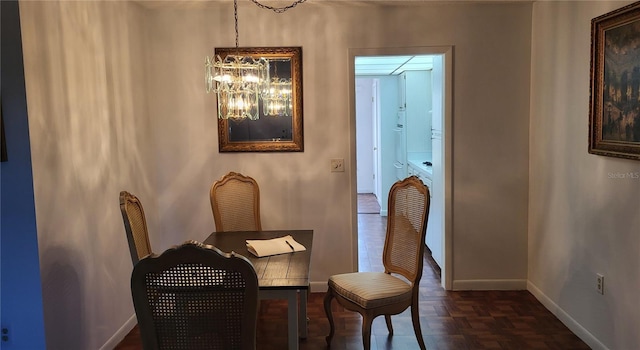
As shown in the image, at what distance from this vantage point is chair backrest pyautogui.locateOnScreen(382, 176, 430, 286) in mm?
2789

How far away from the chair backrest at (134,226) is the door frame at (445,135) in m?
1.75

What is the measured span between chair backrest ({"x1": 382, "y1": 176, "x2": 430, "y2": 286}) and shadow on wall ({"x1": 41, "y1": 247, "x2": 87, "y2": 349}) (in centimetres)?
180

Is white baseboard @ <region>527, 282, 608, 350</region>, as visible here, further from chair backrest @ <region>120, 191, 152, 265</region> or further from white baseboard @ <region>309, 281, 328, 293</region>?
chair backrest @ <region>120, 191, 152, 265</region>

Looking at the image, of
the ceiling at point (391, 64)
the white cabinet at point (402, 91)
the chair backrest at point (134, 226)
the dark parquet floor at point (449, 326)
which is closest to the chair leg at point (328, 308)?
the dark parquet floor at point (449, 326)

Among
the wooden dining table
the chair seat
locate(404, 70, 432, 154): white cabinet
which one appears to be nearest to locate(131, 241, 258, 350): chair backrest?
the wooden dining table

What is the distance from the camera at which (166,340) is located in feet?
5.83

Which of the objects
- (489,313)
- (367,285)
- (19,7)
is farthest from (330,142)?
(19,7)

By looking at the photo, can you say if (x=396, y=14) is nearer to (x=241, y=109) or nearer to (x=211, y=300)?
(x=241, y=109)

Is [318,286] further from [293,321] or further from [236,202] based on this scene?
[293,321]

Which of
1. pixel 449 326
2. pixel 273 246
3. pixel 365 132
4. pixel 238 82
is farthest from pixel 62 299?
pixel 365 132

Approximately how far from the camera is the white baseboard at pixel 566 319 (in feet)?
9.53

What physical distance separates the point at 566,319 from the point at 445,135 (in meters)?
1.53

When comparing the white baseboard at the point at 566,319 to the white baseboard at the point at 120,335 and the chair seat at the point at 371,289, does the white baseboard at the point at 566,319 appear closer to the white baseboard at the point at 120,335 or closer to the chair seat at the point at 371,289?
the chair seat at the point at 371,289

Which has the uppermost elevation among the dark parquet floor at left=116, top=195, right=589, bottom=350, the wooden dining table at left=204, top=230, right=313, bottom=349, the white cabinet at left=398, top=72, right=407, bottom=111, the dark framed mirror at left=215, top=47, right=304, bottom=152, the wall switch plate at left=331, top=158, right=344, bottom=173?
the white cabinet at left=398, top=72, right=407, bottom=111
